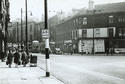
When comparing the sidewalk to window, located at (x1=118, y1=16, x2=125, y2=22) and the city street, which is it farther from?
window, located at (x1=118, y1=16, x2=125, y2=22)

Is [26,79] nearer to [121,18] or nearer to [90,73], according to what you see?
[90,73]

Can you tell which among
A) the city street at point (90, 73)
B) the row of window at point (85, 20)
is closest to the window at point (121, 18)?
the row of window at point (85, 20)

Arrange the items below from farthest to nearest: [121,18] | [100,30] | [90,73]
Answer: [100,30], [121,18], [90,73]

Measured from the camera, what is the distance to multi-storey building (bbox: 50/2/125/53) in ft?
276

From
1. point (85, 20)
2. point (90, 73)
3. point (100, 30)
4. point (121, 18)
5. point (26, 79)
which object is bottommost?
point (90, 73)

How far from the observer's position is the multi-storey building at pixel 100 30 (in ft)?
276

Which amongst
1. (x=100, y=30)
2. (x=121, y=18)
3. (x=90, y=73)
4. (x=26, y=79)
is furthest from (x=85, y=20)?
(x=26, y=79)

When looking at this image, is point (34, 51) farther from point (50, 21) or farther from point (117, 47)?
point (117, 47)

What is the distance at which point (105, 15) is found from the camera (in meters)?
86.1

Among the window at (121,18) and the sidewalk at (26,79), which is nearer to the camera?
the sidewalk at (26,79)

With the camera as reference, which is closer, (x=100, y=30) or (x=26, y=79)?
(x=26, y=79)

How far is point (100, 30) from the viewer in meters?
85.9

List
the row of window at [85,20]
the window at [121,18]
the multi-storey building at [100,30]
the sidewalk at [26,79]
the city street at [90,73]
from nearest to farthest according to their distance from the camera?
the sidewalk at [26,79] → the city street at [90,73] → the multi-storey building at [100,30] → the window at [121,18] → the row of window at [85,20]

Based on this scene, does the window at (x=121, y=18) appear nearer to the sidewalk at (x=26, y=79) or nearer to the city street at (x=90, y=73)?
the city street at (x=90, y=73)
